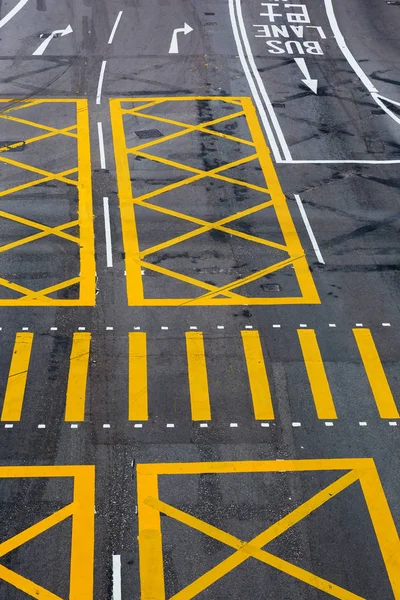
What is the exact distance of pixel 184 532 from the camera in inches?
669

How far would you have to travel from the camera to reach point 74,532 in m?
16.9

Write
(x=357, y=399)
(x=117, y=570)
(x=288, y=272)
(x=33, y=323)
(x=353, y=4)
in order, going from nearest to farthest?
1. (x=117, y=570)
2. (x=357, y=399)
3. (x=33, y=323)
4. (x=288, y=272)
5. (x=353, y=4)

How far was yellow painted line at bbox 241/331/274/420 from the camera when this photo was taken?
19797 mm

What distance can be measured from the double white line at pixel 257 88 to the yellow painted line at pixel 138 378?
35.2 feet

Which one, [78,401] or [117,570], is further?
[78,401]

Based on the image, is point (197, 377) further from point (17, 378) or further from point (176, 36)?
point (176, 36)

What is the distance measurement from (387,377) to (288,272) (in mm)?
4625

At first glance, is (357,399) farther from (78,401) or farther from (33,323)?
(33,323)

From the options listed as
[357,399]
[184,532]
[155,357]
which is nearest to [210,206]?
[155,357]

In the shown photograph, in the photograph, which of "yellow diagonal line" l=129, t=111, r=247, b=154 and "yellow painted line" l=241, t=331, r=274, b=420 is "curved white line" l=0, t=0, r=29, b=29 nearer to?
"yellow diagonal line" l=129, t=111, r=247, b=154

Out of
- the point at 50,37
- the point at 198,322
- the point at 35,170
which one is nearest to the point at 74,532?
the point at 198,322

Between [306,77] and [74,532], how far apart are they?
24.0m

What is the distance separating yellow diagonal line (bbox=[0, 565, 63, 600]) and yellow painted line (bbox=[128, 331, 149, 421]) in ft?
14.6

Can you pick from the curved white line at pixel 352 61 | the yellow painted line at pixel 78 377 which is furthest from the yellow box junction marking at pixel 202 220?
the curved white line at pixel 352 61
